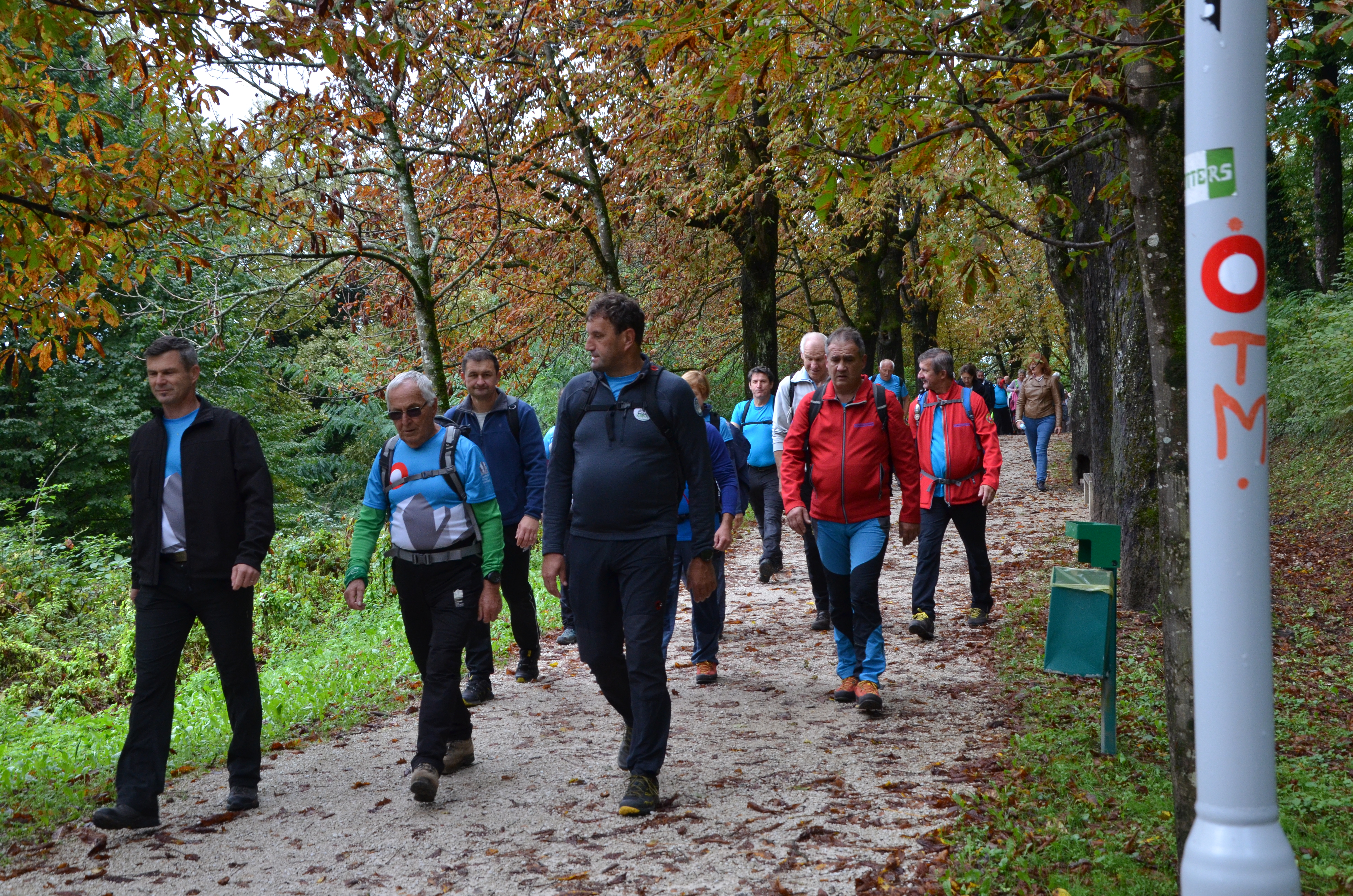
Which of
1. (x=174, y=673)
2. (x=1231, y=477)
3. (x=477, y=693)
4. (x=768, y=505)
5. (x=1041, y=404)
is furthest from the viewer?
(x=1041, y=404)

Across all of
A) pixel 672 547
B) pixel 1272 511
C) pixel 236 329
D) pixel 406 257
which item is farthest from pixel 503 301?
pixel 672 547

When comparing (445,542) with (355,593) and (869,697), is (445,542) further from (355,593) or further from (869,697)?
(869,697)

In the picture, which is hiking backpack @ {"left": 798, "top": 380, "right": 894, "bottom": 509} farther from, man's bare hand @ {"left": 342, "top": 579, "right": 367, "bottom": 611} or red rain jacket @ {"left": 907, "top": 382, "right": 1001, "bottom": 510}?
man's bare hand @ {"left": 342, "top": 579, "right": 367, "bottom": 611}

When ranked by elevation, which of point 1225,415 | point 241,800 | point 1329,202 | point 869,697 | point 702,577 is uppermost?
point 1329,202

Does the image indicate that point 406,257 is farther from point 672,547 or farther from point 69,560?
point 672,547

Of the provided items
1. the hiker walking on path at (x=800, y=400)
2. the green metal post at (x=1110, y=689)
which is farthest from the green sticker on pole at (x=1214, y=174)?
the hiker walking on path at (x=800, y=400)

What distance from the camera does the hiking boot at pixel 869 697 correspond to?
6.44 meters

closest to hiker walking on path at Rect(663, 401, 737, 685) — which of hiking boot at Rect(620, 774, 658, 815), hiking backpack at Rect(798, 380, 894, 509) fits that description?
hiking backpack at Rect(798, 380, 894, 509)

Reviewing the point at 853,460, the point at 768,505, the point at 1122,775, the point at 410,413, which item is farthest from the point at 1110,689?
the point at 768,505

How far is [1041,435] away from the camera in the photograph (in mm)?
18297

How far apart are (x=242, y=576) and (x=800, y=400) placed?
13.8ft

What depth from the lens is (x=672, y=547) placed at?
16.8ft

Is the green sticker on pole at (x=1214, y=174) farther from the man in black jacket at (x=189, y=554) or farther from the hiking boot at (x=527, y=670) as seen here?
the hiking boot at (x=527, y=670)

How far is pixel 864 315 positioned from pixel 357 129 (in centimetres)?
1349
